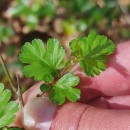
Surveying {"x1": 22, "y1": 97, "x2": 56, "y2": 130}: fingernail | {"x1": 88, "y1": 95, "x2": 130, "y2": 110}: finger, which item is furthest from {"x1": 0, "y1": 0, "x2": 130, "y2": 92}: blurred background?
{"x1": 22, "y1": 97, "x2": 56, "y2": 130}: fingernail

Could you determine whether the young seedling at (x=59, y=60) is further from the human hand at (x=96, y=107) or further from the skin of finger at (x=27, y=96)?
the skin of finger at (x=27, y=96)

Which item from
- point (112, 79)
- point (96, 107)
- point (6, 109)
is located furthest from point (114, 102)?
point (6, 109)

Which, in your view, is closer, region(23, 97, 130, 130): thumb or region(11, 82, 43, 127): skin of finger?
region(23, 97, 130, 130): thumb

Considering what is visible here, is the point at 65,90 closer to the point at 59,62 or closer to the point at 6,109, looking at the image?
the point at 59,62

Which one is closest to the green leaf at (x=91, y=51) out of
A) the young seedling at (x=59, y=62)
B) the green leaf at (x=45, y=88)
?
the young seedling at (x=59, y=62)

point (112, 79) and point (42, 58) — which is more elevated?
point (42, 58)

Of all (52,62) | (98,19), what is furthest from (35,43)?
(98,19)

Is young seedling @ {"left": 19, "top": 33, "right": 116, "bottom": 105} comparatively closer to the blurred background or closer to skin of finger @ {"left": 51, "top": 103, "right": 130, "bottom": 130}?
skin of finger @ {"left": 51, "top": 103, "right": 130, "bottom": 130}
